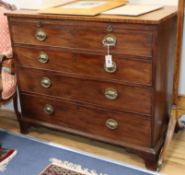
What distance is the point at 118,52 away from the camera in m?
1.62

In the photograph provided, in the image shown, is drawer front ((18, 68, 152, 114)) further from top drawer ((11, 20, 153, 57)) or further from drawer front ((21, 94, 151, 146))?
top drawer ((11, 20, 153, 57))

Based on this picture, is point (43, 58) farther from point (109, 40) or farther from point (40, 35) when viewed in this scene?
point (109, 40)

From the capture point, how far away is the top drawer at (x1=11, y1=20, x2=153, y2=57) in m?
1.54

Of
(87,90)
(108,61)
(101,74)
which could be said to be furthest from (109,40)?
(87,90)

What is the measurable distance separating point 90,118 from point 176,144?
0.59 meters

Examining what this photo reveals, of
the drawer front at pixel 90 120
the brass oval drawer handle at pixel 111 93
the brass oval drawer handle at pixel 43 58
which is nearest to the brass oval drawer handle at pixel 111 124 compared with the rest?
the drawer front at pixel 90 120

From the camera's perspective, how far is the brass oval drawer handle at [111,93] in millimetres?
1733

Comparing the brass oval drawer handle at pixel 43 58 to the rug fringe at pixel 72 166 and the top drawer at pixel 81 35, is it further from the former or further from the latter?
the rug fringe at pixel 72 166

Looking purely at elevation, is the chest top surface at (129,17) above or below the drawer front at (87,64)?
above

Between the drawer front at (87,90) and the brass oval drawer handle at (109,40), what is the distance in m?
0.23

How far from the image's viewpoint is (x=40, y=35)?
1.84m

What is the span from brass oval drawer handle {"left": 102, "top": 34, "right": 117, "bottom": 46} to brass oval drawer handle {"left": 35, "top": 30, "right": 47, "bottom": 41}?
1.29 ft

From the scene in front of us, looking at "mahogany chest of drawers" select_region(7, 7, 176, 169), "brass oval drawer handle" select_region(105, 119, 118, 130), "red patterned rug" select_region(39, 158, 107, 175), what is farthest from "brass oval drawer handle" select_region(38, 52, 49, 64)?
"red patterned rug" select_region(39, 158, 107, 175)

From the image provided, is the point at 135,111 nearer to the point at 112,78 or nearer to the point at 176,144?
the point at 112,78
